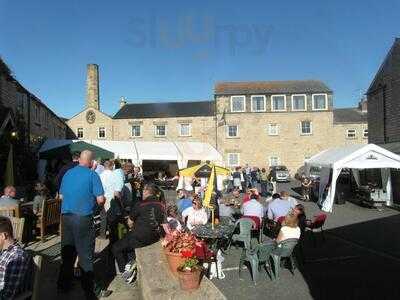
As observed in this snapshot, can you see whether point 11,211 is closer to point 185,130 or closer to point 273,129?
point 185,130

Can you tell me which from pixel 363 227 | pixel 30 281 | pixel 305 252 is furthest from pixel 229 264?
pixel 363 227

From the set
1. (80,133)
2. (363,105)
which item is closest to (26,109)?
(80,133)

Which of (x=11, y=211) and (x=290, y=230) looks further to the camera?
(x=11, y=211)

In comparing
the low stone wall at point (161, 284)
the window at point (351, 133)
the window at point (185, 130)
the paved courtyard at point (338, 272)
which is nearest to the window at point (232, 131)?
the window at point (185, 130)

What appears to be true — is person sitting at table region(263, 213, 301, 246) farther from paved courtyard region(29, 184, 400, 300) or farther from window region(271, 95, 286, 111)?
window region(271, 95, 286, 111)

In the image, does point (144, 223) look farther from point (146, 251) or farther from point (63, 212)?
point (63, 212)

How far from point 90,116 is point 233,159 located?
15.6m

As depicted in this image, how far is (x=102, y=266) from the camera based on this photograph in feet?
28.7

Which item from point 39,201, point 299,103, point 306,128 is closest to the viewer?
point 39,201

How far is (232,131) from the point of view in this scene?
164ft

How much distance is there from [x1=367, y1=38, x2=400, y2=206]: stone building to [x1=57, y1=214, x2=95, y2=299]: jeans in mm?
18771

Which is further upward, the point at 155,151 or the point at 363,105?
the point at 363,105

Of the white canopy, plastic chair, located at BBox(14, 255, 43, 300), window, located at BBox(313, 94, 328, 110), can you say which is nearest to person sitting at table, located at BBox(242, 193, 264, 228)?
plastic chair, located at BBox(14, 255, 43, 300)

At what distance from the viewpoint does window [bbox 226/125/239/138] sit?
49.9m
